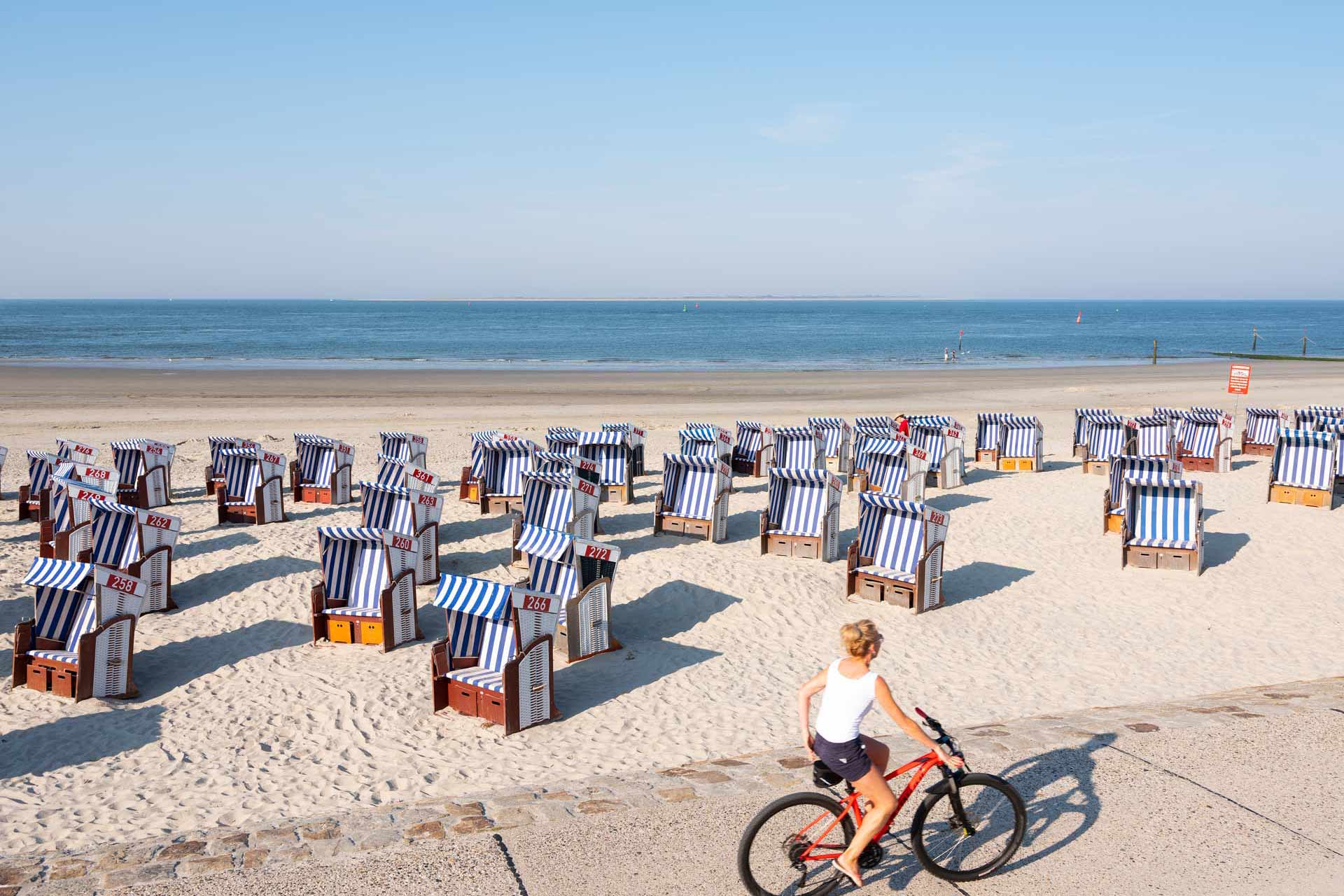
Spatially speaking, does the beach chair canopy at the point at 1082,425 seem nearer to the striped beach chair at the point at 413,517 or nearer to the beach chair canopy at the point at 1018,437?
the beach chair canopy at the point at 1018,437

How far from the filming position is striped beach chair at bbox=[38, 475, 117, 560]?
1274cm

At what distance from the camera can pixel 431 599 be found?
39.4 ft

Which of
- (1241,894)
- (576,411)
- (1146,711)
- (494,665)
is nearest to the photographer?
(1241,894)

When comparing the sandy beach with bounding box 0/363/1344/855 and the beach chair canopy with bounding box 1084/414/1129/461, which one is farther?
the beach chair canopy with bounding box 1084/414/1129/461

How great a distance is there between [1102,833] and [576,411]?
27.1 meters

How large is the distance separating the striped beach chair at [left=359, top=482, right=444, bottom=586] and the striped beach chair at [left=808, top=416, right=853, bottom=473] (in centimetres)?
849

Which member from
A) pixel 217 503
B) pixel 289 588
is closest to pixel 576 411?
pixel 217 503

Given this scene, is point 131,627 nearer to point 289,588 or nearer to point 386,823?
point 289,588

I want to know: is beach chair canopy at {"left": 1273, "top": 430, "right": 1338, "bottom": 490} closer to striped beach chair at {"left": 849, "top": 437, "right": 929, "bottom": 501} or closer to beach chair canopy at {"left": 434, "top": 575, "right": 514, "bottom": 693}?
striped beach chair at {"left": 849, "top": 437, "right": 929, "bottom": 501}

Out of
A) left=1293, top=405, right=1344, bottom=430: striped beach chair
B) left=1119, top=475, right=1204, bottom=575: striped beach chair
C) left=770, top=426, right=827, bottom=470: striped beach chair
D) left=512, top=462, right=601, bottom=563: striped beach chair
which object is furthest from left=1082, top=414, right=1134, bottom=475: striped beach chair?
left=512, top=462, right=601, bottom=563: striped beach chair

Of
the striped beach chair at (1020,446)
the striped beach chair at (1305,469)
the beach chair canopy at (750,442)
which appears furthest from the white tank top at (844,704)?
the striped beach chair at (1020,446)

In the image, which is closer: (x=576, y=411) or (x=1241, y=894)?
(x=1241, y=894)

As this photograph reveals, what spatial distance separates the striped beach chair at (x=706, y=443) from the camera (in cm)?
1742

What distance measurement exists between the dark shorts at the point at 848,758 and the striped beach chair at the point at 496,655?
151 inches
